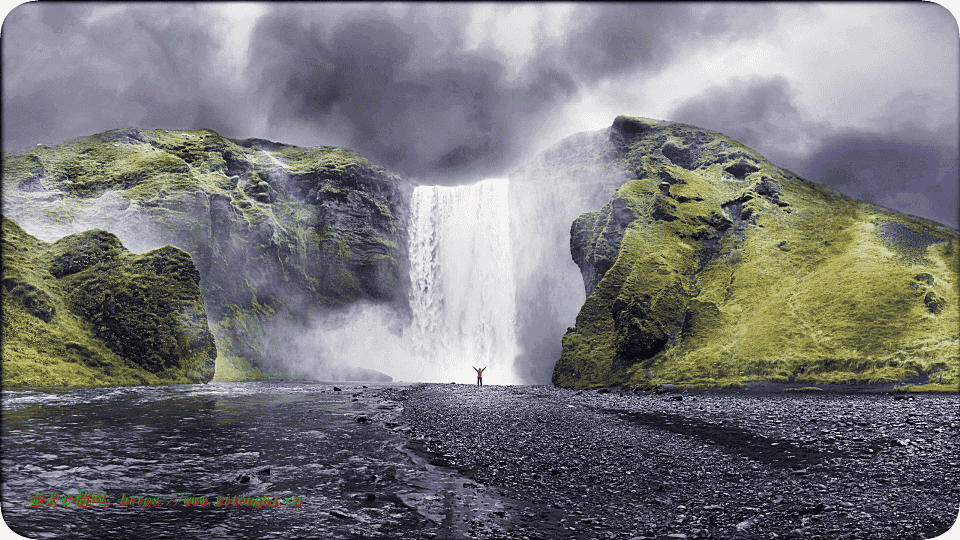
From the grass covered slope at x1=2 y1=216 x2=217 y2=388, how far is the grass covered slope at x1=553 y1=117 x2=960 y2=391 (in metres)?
31.5

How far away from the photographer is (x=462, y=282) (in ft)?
216

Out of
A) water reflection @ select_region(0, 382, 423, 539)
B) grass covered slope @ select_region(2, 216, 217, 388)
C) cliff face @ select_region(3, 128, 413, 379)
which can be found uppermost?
cliff face @ select_region(3, 128, 413, 379)

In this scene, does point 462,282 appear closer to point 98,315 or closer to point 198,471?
point 98,315

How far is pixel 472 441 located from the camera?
13.2 meters

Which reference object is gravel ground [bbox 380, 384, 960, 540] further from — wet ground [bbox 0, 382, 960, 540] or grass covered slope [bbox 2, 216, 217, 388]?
grass covered slope [bbox 2, 216, 217, 388]

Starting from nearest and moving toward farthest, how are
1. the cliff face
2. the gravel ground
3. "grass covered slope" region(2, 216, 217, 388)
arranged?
the gravel ground, "grass covered slope" region(2, 216, 217, 388), the cliff face

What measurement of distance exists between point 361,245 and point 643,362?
153 ft

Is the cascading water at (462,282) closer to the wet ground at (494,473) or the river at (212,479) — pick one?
the wet ground at (494,473)

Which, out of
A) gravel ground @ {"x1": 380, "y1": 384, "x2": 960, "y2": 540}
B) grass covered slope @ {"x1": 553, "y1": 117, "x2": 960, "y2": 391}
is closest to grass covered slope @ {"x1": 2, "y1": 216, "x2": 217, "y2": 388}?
gravel ground @ {"x1": 380, "y1": 384, "x2": 960, "y2": 540}

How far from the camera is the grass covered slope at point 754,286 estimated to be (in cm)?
2804

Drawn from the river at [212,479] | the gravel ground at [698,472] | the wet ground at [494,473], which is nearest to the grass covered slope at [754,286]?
the gravel ground at [698,472]

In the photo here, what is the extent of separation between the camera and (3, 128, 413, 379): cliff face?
46500 millimetres

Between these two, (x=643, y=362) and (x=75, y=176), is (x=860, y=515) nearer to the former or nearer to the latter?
(x=643, y=362)

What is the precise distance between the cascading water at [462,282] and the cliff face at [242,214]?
4.66 m
